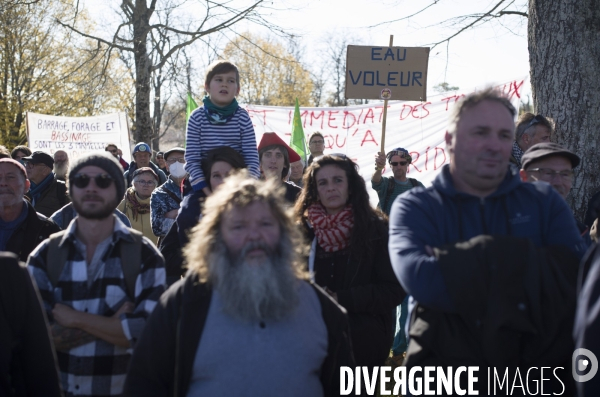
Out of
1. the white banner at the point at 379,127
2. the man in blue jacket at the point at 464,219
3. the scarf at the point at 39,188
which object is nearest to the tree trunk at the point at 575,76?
the white banner at the point at 379,127

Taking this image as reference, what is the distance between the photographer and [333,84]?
4897 cm

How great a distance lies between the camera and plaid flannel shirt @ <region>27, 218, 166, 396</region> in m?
2.87

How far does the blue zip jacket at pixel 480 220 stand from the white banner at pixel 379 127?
5.78m

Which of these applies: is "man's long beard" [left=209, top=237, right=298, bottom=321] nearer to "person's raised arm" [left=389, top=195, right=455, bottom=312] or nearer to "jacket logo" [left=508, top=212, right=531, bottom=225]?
"person's raised arm" [left=389, top=195, right=455, bottom=312]

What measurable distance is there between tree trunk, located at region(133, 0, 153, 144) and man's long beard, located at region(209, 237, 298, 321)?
1279 centimetres

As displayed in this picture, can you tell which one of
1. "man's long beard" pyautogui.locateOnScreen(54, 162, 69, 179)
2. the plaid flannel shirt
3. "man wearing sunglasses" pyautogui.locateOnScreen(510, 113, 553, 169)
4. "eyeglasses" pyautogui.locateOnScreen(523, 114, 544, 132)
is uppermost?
"eyeglasses" pyautogui.locateOnScreen(523, 114, 544, 132)

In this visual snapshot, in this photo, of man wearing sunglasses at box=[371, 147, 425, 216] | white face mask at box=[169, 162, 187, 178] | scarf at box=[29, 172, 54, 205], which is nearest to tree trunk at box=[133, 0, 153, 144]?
scarf at box=[29, 172, 54, 205]

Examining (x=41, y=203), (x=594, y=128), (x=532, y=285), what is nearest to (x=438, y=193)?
(x=532, y=285)

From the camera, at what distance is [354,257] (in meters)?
3.62

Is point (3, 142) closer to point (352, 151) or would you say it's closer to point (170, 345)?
point (352, 151)

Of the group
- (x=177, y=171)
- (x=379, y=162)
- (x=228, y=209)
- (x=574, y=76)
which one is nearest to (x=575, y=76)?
(x=574, y=76)

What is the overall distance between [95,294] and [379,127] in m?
7.12

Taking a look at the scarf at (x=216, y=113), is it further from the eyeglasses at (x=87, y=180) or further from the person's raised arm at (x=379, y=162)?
the person's raised arm at (x=379, y=162)

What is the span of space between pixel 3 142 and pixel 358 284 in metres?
22.6
